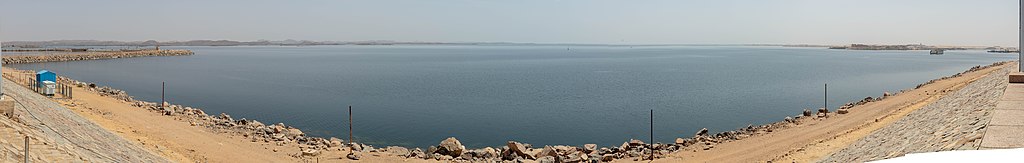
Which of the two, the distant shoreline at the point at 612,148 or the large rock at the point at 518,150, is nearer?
the large rock at the point at 518,150

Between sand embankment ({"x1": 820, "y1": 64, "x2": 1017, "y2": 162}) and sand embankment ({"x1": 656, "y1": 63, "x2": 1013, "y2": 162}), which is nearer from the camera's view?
sand embankment ({"x1": 820, "y1": 64, "x2": 1017, "y2": 162})

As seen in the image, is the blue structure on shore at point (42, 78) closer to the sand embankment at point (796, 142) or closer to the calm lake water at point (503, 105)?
the calm lake water at point (503, 105)

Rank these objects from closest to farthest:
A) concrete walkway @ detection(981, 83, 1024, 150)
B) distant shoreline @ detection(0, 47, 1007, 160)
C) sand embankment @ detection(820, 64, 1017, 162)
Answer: concrete walkway @ detection(981, 83, 1024, 150), sand embankment @ detection(820, 64, 1017, 162), distant shoreline @ detection(0, 47, 1007, 160)

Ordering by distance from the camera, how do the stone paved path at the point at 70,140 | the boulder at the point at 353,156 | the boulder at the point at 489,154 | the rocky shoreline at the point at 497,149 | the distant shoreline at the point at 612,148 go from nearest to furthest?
the stone paved path at the point at 70,140 → the boulder at the point at 353,156 → the rocky shoreline at the point at 497,149 → the boulder at the point at 489,154 → the distant shoreline at the point at 612,148

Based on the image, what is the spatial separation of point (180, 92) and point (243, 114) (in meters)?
15.1

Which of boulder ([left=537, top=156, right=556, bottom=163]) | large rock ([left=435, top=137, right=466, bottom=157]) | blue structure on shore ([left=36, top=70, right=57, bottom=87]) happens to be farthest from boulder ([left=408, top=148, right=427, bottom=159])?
blue structure on shore ([left=36, top=70, right=57, bottom=87])

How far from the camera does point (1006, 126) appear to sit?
28.1ft

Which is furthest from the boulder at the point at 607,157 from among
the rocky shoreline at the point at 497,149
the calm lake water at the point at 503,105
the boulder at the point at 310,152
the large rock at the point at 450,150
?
the boulder at the point at 310,152

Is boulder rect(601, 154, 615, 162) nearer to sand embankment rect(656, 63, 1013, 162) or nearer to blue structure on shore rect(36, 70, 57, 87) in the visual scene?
sand embankment rect(656, 63, 1013, 162)

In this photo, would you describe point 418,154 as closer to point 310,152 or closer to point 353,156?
point 353,156

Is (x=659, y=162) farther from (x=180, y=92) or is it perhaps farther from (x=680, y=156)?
(x=180, y=92)

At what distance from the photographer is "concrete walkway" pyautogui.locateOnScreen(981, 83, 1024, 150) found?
742cm

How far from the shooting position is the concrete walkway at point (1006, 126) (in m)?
7.42

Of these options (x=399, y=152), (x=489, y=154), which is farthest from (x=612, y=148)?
(x=399, y=152)
